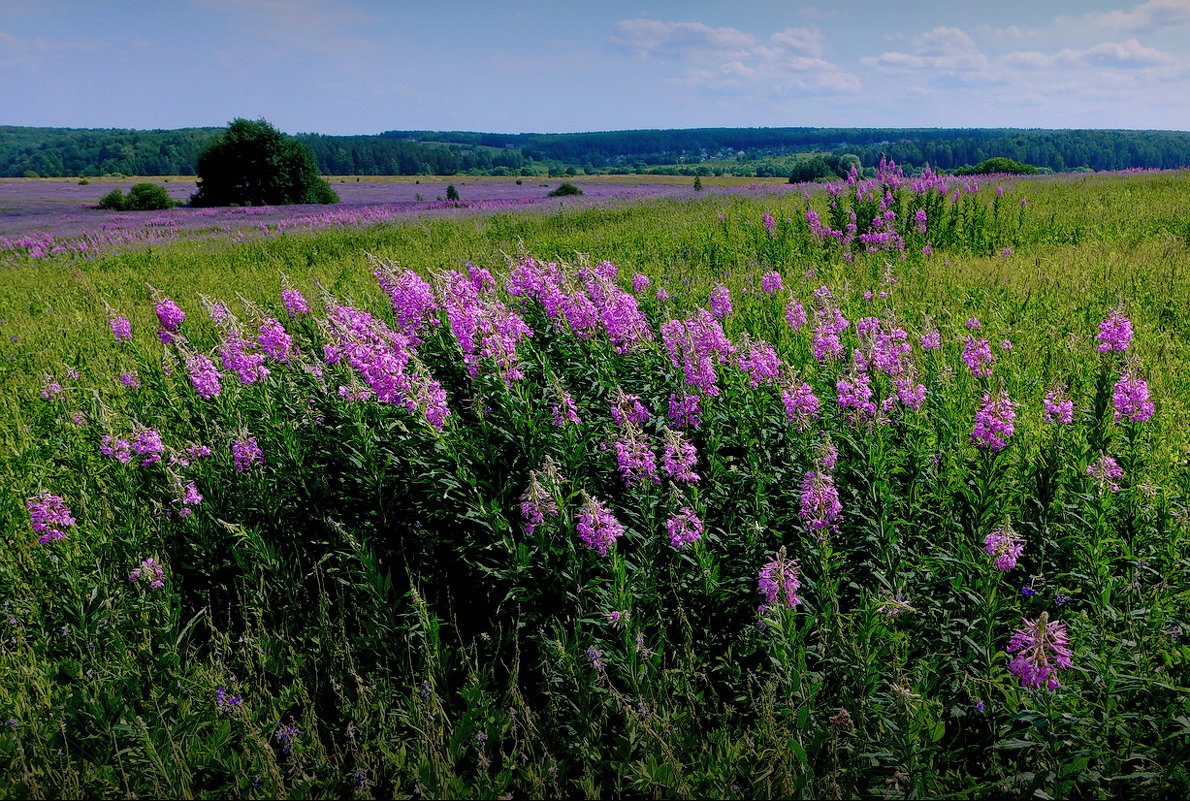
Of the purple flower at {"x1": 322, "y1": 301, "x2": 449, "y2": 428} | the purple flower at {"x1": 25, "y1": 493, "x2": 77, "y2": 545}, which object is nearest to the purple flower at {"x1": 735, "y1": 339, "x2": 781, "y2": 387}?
the purple flower at {"x1": 322, "y1": 301, "x2": 449, "y2": 428}

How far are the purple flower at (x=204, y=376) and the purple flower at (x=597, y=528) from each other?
2723 mm

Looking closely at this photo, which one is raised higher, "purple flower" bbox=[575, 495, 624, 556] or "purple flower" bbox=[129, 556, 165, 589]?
"purple flower" bbox=[575, 495, 624, 556]

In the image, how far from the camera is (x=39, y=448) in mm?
5371

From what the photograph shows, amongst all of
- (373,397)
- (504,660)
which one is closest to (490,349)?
(373,397)

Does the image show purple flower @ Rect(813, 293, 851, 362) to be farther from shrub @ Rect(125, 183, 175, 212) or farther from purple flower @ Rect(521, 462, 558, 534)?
shrub @ Rect(125, 183, 175, 212)

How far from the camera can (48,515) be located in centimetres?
333

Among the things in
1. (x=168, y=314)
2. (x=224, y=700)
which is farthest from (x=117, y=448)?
(x=224, y=700)

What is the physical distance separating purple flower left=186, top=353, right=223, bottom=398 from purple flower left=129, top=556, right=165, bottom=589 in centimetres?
106

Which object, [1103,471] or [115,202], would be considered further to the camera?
[115,202]

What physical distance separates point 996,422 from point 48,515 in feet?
15.0

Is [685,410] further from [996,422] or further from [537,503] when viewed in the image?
[996,422]

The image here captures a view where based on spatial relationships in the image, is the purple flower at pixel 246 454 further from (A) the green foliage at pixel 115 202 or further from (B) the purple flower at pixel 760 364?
(A) the green foliage at pixel 115 202

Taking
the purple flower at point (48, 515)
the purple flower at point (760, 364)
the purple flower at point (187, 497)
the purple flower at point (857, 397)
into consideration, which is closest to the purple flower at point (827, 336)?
the purple flower at point (760, 364)

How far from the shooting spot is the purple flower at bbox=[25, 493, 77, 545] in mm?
3279
